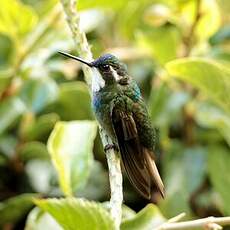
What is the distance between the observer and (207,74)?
2.07 m

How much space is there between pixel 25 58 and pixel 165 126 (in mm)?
647

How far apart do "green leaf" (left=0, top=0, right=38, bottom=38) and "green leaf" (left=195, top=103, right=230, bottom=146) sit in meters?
0.78

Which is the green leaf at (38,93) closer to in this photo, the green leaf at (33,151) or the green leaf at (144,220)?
the green leaf at (33,151)

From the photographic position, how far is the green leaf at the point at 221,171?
2.25m

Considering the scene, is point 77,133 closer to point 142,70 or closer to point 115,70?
point 115,70

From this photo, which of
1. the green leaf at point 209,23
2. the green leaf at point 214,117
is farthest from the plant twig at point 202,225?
the green leaf at point 209,23

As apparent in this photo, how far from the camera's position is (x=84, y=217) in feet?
4.65

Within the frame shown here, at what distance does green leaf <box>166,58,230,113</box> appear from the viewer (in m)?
1.99

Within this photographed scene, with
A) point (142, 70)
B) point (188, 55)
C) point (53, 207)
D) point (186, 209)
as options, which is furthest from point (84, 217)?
point (142, 70)

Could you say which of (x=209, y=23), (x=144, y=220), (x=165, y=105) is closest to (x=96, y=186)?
(x=165, y=105)

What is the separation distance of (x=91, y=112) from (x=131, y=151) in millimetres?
694

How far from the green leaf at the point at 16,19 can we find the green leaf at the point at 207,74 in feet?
2.21

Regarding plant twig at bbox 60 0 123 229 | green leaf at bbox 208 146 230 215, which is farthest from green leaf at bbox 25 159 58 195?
green leaf at bbox 208 146 230 215

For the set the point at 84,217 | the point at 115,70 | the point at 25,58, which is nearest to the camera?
the point at 84,217
